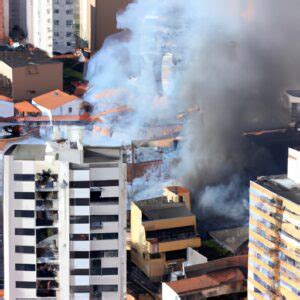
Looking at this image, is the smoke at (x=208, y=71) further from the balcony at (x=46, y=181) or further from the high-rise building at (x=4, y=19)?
the balcony at (x=46, y=181)

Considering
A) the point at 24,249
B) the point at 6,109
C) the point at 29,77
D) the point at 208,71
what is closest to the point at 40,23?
the point at 29,77

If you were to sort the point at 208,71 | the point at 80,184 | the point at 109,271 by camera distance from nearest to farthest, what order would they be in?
the point at 80,184
the point at 109,271
the point at 208,71

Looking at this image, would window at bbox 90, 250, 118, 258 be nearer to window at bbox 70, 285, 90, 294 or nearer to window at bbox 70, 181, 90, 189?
window at bbox 70, 285, 90, 294

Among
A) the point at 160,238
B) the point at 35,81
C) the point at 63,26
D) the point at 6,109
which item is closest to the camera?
the point at 160,238

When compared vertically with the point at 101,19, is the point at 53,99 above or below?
below

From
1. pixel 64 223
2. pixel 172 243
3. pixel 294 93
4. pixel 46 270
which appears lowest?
pixel 172 243

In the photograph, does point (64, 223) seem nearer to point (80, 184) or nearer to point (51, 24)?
point (80, 184)
